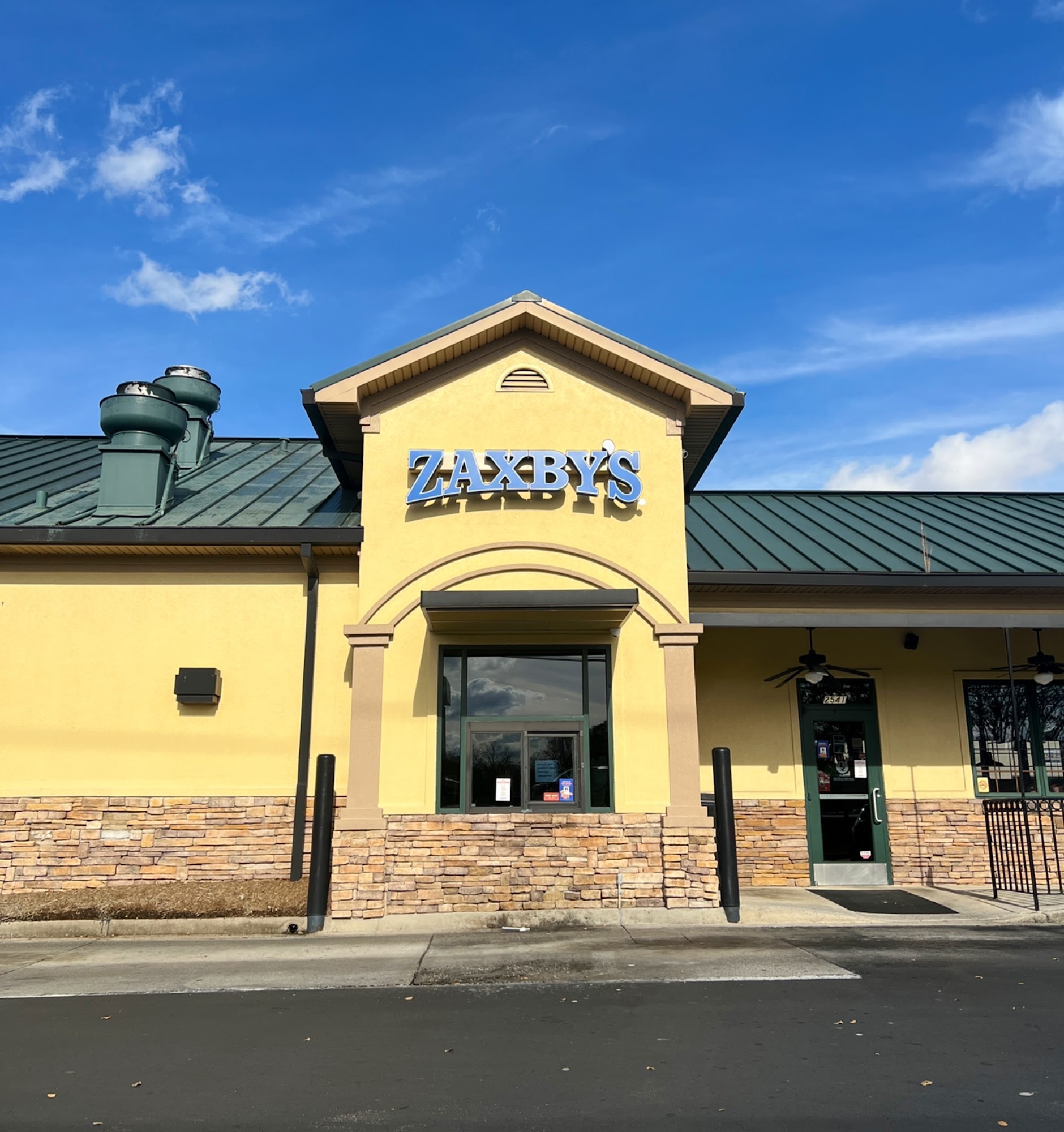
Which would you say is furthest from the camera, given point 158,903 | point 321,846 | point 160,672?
point 160,672

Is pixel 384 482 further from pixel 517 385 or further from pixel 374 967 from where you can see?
pixel 374 967

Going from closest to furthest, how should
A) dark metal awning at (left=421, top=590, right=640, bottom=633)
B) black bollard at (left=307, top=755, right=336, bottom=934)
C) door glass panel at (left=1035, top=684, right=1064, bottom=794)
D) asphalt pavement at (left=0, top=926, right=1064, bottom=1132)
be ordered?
asphalt pavement at (left=0, top=926, right=1064, bottom=1132)
black bollard at (left=307, top=755, right=336, bottom=934)
dark metal awning at (left=421, top=590, right=640, bottom=633)
door glass panel at (left=1035, top=684, right=1064, bottom=794)

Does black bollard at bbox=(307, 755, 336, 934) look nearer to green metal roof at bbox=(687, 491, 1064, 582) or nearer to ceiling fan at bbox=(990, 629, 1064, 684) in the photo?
green metal roof at bbox=(687, 491, 1064, 582)

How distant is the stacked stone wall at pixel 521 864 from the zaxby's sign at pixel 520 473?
4205mm

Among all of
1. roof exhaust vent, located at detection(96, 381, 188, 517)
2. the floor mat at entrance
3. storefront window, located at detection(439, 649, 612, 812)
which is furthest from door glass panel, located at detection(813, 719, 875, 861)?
roof exhaust vent, located at detection(96, 381, 188, 517)

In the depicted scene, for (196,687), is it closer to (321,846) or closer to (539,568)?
(321,846)

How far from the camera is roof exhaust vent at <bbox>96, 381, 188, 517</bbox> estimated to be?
13.9 m

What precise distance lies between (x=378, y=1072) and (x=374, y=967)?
3259 mm

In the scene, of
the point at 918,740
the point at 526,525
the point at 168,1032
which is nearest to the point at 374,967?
the point at 168,1032

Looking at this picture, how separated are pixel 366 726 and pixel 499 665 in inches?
73.3

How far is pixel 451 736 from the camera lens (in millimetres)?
11930

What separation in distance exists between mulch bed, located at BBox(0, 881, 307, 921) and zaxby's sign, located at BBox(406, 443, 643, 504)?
522 cm

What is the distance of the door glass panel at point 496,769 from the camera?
11.7 meters

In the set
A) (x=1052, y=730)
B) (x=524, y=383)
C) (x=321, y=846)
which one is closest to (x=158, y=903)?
(x=321, y=846)
